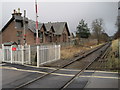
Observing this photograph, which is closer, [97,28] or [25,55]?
[25,55]

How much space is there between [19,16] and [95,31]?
37.1 meters

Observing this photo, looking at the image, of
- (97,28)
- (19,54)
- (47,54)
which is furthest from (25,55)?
(97,28)

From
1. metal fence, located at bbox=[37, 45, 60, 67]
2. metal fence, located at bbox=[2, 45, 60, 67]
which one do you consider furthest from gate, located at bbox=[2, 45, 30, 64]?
metal fence, located at bbox=[37, 45, 60, 67]

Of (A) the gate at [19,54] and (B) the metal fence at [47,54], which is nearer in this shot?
(B) the metal fence at [47,54]

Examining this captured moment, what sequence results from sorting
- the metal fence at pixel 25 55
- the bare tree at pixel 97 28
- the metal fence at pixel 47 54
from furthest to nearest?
the bare tree at pixel 97 28 < the metal fence at pixel 25 55 < the metal fence at pixel 47 54

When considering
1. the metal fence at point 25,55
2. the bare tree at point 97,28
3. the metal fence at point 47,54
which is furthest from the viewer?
the bare tree at point 97,28

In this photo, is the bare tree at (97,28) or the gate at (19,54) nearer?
the gate at (19,54)

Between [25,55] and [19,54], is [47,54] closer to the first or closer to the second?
[25,55]

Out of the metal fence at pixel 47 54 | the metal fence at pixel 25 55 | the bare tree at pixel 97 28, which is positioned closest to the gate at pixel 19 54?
the metal fence at pixel 25 55

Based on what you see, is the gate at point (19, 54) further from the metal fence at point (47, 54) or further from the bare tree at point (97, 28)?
the bare tree at point (97, 28)

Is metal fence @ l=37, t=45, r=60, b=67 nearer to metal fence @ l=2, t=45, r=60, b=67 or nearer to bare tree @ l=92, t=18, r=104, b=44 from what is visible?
metal fence @ l=2, t=45, r=60, b=67

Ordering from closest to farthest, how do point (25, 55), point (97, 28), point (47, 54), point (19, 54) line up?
point (25, 55) < point (19, 54) < point (47, 54) < point (97, 28)

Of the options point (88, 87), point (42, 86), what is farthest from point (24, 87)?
point (88, 87)

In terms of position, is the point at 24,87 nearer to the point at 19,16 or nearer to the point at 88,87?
the point at 88,87
